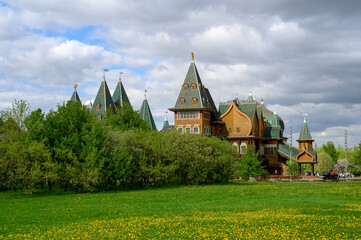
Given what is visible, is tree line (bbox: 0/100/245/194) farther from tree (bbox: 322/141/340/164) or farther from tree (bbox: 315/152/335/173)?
tree (bbox: 322/141/340/164)

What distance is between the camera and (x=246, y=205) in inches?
960

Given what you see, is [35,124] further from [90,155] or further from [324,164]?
[324,164]

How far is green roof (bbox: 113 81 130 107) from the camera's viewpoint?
315 ft

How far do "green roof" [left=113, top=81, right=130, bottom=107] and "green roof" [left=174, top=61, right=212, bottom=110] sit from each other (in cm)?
2400

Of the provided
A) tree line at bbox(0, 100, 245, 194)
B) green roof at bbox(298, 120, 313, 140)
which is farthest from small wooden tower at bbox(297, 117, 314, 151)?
tree line at bbox(0, 100, 245, 194)

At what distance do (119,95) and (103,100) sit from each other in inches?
379

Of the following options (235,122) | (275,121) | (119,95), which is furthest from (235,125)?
(119,95)

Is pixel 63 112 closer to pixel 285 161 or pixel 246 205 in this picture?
pixel 246 205

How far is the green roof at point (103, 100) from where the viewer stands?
87062mm

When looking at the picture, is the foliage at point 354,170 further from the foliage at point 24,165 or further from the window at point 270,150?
the foliage at point 24,165

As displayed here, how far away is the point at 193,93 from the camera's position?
2980 inches

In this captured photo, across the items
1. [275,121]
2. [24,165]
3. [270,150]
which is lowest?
[24,165]

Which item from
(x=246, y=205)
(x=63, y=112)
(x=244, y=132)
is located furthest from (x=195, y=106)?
(x=246, y=205)

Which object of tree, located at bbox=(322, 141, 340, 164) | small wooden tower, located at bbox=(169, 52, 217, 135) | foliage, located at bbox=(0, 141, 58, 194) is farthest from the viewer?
tree, located at bbox=(322, 141, 340, 164)
